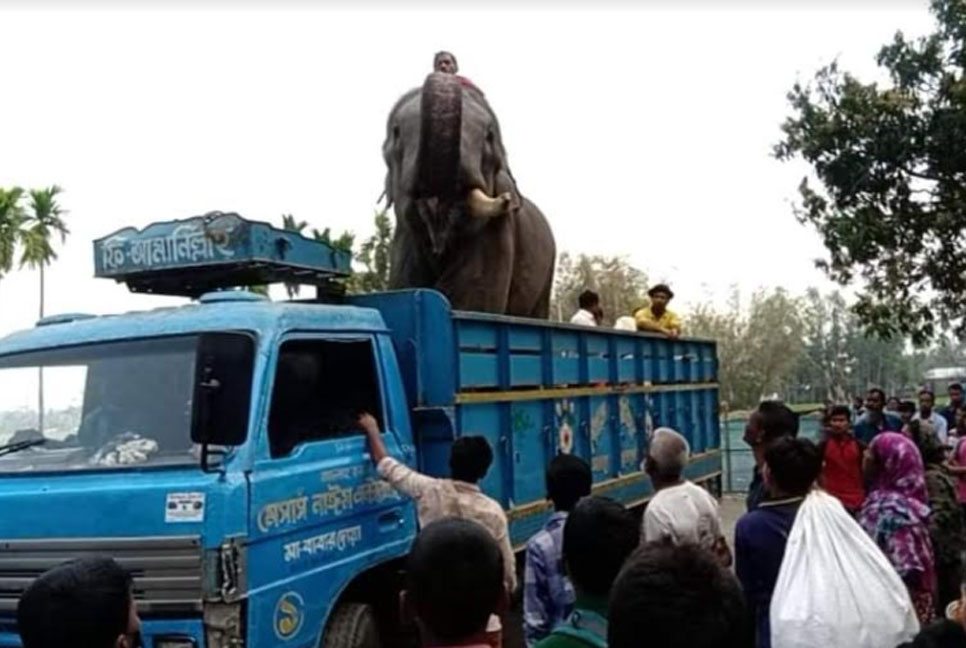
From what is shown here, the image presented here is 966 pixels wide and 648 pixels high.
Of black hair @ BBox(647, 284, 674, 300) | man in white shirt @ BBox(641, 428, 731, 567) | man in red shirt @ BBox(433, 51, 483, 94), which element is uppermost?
man in red shirt @ BBox(433, 51, 483, 94)

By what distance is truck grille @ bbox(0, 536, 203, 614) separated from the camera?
4.16m

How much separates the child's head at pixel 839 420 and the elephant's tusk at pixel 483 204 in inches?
112

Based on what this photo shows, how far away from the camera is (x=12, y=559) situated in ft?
14.4

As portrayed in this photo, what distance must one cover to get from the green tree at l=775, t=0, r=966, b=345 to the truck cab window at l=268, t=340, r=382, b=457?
39.7ft

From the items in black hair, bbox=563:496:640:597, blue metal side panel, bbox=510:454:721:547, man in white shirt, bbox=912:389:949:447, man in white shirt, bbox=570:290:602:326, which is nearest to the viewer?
black hair, bbox=563:496:640:597

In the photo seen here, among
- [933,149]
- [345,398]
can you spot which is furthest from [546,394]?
[933,149]

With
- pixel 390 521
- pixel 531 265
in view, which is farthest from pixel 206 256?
pixel 531 265

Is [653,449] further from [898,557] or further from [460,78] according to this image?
[460,78]

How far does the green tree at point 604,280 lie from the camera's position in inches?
1561

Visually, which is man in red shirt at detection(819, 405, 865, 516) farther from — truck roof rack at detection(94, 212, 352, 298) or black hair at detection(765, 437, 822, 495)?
black hair at detection(765, 437, 822, 495)

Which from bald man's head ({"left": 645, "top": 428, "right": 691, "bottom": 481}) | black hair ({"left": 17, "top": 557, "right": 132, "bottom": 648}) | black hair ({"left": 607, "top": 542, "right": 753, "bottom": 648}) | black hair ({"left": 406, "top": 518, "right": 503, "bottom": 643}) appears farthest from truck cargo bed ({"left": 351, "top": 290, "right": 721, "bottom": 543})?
black hair ({"left": 607, "top": 542, "right": 753, "bottom": 648})

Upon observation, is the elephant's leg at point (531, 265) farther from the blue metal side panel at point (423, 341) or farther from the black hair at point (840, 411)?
the blue metal side panel at point (423, 341)

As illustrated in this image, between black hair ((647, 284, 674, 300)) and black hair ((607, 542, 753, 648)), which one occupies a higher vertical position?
black hair ((647, 284, 674, 300))

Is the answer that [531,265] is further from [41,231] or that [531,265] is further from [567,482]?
[41,231]
